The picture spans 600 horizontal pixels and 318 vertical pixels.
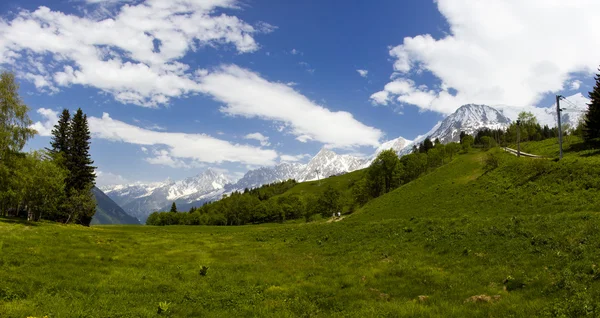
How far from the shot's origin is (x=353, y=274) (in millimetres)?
22094

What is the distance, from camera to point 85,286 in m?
17.5

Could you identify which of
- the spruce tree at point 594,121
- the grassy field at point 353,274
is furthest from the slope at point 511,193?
the spruce tree at point 594,121

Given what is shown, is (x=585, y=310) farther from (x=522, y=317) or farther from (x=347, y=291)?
(x=347, y=291)

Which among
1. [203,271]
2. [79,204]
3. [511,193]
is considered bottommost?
[203,271]

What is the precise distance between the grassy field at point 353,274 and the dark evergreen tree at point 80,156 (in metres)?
54.0

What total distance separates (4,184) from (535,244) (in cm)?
6309

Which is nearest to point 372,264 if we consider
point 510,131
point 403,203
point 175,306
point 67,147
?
point 175,306

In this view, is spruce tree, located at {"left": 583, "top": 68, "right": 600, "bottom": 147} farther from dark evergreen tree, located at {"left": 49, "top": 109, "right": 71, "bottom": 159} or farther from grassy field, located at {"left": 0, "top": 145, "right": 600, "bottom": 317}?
dark evergreen tree, located at {"left": 49, "top": 109, "right": 71, "bottom": 159}

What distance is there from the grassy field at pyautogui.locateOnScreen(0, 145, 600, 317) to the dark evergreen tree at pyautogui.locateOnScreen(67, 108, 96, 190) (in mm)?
53994

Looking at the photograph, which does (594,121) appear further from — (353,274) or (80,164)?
(80,164)

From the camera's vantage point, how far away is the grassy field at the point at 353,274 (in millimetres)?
14594

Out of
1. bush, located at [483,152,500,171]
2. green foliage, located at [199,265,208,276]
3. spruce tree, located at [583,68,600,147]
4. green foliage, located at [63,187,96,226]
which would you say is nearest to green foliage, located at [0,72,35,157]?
green foliage, located at [63,187,96,226]

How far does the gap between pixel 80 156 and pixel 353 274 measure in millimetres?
76914

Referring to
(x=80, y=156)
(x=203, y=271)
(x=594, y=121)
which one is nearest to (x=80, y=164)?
(x=80, y=156)
